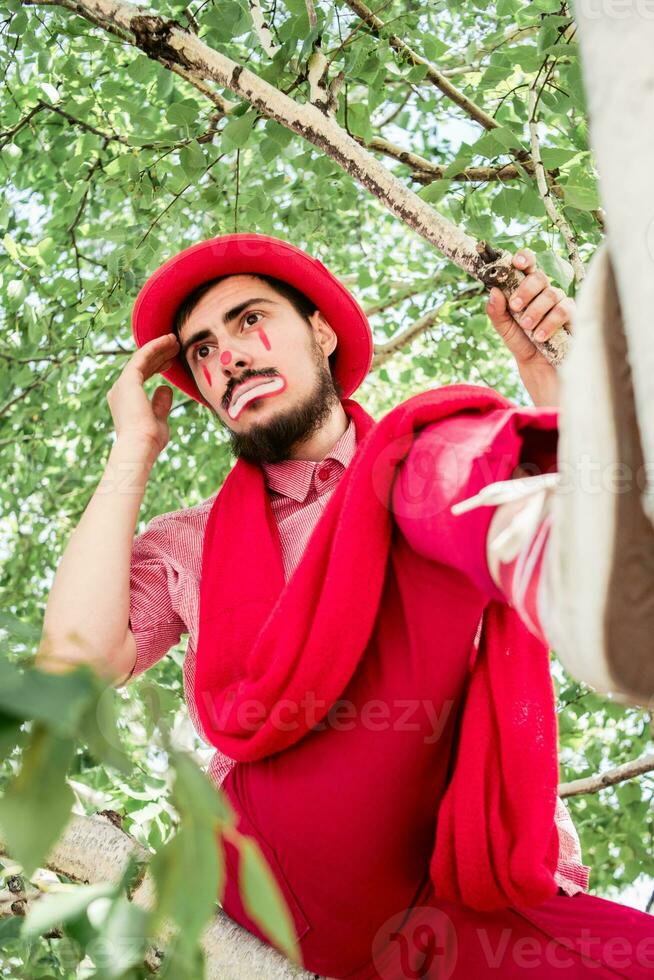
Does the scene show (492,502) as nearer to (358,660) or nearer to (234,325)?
(358,660)

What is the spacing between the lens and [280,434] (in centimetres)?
181

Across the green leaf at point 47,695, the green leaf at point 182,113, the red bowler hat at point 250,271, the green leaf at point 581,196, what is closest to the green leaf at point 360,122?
the green leaf at point 182,113

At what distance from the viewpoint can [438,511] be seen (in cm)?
101

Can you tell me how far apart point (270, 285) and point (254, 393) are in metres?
0.32

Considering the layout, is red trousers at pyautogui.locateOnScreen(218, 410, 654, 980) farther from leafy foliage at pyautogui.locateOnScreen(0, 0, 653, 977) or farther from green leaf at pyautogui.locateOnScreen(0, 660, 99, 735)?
green leaf at pyautogui.locateOnScreen(0, 660, 99, 735)

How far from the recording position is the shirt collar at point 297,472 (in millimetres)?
1789

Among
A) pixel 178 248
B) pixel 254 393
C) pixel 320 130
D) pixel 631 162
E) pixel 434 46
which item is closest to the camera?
pixel 631 162

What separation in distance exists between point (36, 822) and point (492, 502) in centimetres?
51

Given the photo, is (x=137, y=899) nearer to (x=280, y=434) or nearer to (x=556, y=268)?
(x=280, y=434)

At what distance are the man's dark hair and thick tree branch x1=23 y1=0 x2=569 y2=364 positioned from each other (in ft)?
1.11

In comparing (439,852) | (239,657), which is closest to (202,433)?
(239,657)

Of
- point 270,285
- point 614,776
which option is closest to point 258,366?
point 270,285

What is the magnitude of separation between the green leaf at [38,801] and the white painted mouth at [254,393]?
1.29 metres

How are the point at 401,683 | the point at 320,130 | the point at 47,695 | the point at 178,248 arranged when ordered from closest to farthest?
1. the point at 47,695
2. the point at 401,683
3. the point at 320,130
4. the point at 178,248
